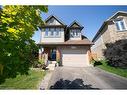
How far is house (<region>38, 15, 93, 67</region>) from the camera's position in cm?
2327

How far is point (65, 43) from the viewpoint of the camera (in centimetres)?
2358

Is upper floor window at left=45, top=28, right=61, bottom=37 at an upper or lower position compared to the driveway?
upper

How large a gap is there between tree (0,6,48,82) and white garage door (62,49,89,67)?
1747cm

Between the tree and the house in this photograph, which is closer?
the tree

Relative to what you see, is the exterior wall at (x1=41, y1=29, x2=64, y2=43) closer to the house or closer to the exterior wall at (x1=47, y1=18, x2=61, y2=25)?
the house

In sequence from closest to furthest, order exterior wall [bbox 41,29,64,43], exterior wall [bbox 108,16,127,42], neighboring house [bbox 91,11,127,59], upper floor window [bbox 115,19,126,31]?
1. exterior wall [bbox 108,16,127,42]
2. neighboring house [bbox 91,11,127,59]
3. upper floor window [bbox 115,19,126,31]
4. exterior wall [bbox 41,29,64,43]

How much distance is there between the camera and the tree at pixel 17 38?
4.86m

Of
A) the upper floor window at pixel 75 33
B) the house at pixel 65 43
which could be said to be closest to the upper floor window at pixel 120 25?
the house at pixel 65 43

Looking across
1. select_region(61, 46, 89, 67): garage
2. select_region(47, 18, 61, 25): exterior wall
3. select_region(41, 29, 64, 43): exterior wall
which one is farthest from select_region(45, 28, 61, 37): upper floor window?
select_region(61, 46, 89, 67): garage

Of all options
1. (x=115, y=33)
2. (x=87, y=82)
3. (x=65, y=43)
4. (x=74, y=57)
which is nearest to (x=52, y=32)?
(x=65, y=43)

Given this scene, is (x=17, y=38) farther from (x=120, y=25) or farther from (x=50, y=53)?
(x=120, y=25)

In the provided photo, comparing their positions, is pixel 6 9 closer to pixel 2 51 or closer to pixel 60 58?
pixel 2 51

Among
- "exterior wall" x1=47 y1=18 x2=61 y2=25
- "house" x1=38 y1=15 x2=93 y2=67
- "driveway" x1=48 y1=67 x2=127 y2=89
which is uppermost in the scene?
"exterior wall" x1=47 y1=18 x2=61 y2=25

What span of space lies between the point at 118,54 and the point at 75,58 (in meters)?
7.67
